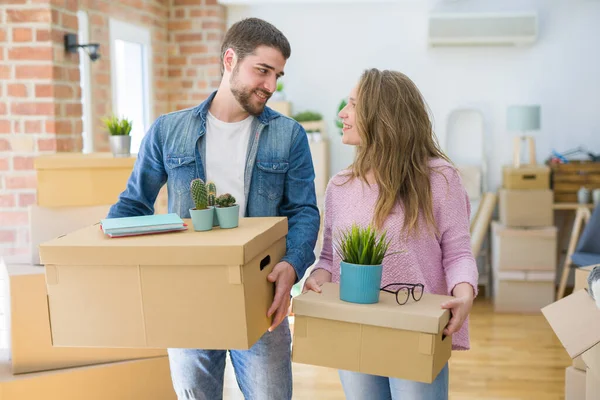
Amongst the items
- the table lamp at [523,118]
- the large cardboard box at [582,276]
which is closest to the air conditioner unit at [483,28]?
the table lamp at [523,118]

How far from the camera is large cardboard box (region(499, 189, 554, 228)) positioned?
486 centimetres

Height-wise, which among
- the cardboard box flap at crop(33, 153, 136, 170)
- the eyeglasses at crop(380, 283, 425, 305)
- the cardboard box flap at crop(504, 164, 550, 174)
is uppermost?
the cardboard box flap at crop(33, 153, 136, 170)

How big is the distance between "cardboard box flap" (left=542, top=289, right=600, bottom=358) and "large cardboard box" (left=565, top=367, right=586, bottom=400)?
0.47 metres

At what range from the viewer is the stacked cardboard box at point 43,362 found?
2363 millimetres

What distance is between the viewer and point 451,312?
5.09 feet

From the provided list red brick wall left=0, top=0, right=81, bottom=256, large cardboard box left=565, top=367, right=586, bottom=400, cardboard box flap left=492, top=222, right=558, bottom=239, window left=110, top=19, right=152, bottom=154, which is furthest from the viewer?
cardboard box flap left=492, top=222, right=558, bottom=239

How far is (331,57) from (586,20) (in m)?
1.89

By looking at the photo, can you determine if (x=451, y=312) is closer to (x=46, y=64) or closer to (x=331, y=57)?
(x=46, y=64)

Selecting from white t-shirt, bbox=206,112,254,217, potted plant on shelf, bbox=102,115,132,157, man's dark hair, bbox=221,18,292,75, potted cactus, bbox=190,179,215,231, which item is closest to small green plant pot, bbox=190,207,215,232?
potted cactus, bbox=190,179,215,231

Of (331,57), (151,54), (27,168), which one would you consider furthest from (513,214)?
(27,168)

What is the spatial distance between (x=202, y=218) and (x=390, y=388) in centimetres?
59

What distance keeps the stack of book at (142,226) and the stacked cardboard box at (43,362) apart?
3.00 ft

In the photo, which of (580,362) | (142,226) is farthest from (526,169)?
(142,226)

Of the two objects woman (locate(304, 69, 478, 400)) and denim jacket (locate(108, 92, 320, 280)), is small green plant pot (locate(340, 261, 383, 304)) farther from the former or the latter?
denim jacket (locate(108, 92, 320, 280))
